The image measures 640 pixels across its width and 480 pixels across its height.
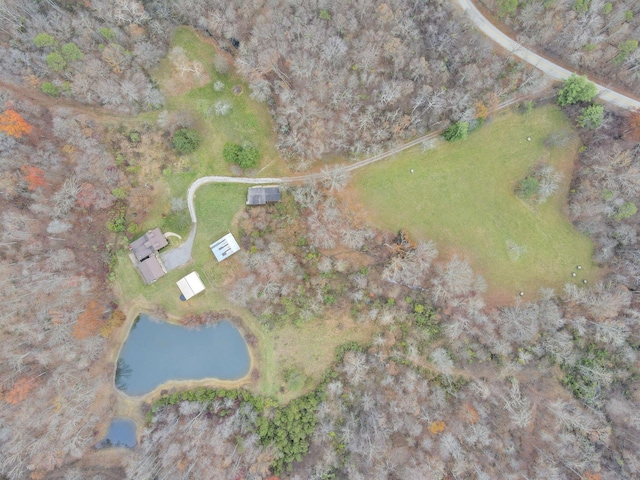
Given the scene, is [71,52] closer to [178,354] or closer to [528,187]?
[178,354]

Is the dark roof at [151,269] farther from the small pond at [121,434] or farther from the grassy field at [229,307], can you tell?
the small pond at [121,434]

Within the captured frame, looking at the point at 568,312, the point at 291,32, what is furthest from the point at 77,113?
the point at 568,312

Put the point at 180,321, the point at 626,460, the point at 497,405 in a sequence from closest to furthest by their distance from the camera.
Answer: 1. the point at 626,460
2. the point at 497,405
3. the point at 180,321

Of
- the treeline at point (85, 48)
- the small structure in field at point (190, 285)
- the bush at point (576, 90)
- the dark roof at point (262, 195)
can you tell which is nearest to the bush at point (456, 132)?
the bush at point (576, 90)

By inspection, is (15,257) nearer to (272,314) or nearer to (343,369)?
(272,314)

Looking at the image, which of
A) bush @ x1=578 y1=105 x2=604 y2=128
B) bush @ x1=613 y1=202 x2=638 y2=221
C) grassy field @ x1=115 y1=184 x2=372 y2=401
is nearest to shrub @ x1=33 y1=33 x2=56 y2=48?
grassy field @ x1=115 y1=184 x2=372 y2=401

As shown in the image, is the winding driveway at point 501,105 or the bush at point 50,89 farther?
the winding driveway at point 501,105

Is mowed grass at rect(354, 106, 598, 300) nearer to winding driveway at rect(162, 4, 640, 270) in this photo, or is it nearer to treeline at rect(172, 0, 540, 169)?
winding driveway at rect(162, 4, 640, 270)
